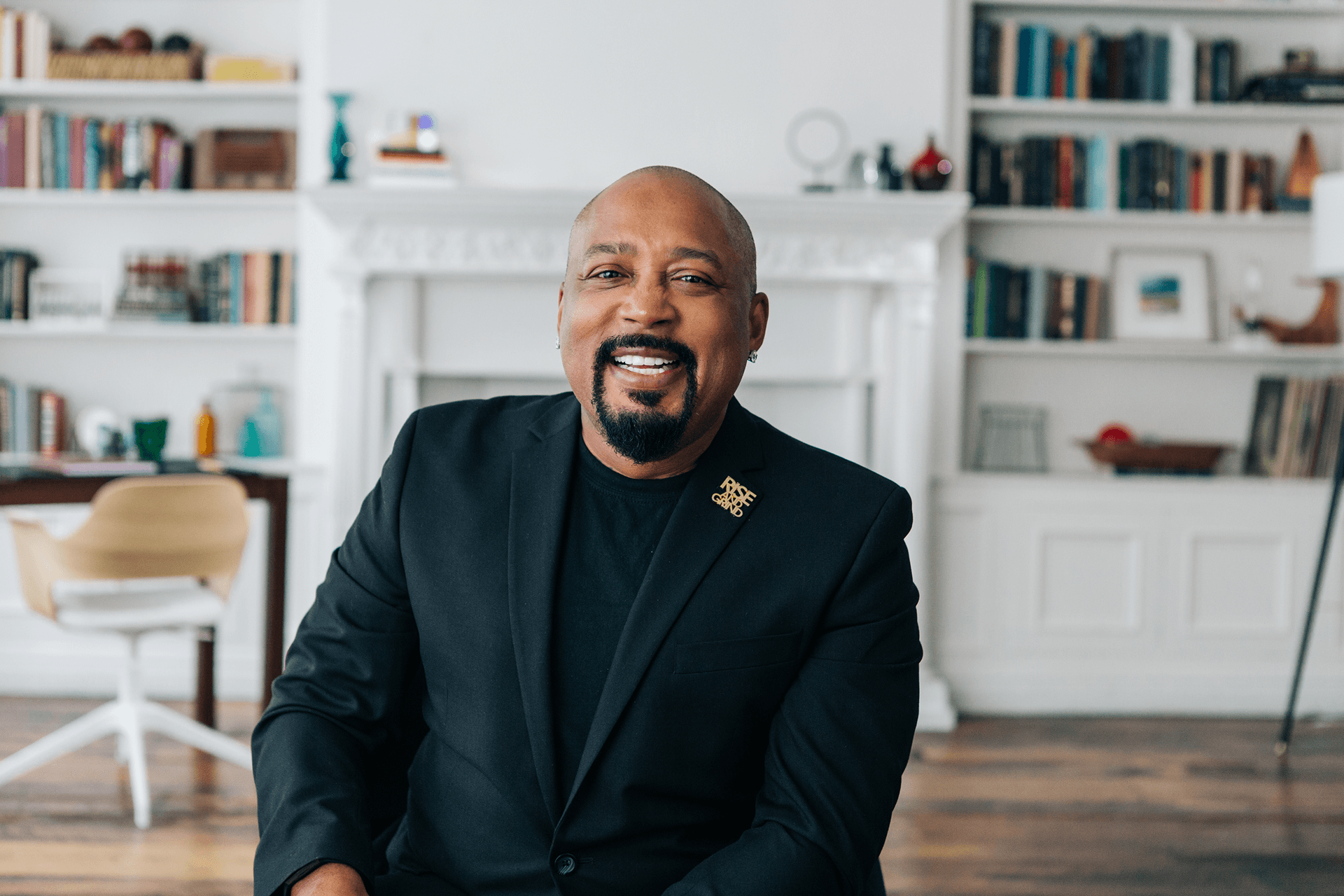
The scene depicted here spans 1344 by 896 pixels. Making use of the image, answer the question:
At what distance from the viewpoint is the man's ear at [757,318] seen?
3.98 ft

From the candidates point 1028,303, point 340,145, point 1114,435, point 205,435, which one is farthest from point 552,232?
point 1114,435

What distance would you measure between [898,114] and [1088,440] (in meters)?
1.39

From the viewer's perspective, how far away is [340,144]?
3.60 m

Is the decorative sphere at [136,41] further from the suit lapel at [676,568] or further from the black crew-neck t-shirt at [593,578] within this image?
the suit lapel at [676,568]

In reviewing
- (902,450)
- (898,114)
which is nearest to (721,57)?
(898,114)

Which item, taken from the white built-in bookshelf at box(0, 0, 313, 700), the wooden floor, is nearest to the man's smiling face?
the wooden floor

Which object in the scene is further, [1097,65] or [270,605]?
[1097,65]

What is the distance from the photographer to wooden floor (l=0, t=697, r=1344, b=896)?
94.2 inches

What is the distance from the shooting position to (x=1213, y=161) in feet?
13.1

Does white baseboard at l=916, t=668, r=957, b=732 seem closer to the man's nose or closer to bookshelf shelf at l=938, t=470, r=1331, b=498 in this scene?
bookshelf shelf at l=938, t=470, r=1331, b=498

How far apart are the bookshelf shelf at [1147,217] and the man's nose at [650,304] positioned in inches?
122

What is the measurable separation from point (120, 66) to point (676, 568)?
383 cm

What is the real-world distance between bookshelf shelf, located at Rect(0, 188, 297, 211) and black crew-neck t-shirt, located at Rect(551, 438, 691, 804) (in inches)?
126

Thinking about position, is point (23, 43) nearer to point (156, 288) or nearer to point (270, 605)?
point (156, 288)
